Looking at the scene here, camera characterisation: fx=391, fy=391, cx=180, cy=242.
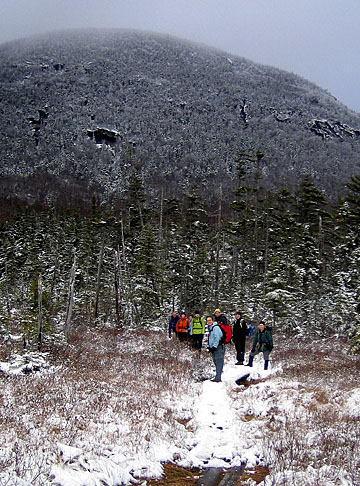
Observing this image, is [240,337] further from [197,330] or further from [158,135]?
[158,135]

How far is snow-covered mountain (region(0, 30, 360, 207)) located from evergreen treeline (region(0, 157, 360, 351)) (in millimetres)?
47629

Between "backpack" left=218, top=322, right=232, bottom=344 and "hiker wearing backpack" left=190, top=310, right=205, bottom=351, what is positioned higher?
"backpack" left=218, top=322, right=232, bottom=344

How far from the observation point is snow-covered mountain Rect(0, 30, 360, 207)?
110m

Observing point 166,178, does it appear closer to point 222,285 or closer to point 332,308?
point 222,285

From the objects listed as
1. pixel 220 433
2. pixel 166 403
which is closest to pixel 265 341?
pixel 166 403

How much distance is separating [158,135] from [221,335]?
473ft

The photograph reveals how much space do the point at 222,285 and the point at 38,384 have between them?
85.0ft

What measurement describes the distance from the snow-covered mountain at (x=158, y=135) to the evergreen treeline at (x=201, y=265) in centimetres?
4763

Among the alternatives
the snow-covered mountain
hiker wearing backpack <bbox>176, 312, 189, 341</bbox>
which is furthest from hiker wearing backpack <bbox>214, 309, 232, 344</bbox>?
the snow-covered mountain

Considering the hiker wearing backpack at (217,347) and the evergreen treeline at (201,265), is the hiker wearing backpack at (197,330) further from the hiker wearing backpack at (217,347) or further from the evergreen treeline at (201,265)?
the evergreen treeline at (201,265)

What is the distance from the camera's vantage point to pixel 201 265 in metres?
33.1

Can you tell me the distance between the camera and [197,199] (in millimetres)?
34344

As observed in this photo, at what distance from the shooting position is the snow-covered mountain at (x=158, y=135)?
110 meters

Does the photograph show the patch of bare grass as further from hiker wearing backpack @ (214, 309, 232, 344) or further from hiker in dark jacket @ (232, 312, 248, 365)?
hiker in dark jacket @ (232, 312, 248, 365)
